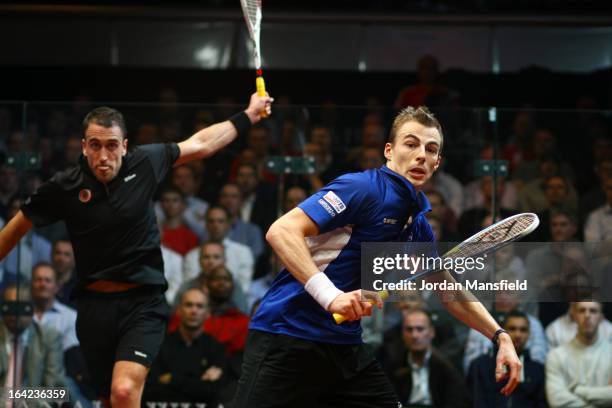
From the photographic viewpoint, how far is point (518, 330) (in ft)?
18.8

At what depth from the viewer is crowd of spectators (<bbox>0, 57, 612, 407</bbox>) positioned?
5.70 meters

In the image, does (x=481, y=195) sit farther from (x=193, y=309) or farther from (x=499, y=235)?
(x=499, y=235)

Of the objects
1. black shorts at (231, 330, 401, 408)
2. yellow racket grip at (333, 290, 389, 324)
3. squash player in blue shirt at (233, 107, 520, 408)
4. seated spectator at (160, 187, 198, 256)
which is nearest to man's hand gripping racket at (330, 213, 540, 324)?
yellow racket grip at (333, 290, 389, 324)

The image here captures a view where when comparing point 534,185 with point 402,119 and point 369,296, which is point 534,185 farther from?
point 369,296

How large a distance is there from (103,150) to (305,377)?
1680 millimetres

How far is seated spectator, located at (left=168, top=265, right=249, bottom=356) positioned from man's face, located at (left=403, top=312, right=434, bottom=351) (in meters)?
0.88

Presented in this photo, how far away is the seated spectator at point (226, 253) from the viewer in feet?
19.5

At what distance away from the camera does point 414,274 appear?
3.64m

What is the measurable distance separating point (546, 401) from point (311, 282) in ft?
9.65

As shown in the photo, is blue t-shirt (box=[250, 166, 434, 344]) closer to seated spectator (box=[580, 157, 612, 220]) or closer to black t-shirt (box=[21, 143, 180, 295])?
black t-shirt (box=[21, 143, 180, 295])

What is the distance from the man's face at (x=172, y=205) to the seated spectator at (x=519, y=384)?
1889 millimetres

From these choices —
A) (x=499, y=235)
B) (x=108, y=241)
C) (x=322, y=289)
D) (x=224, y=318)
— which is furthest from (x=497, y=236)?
(x=224, y=318)

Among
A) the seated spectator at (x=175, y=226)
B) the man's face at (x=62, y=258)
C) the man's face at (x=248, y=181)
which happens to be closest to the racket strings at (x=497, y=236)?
the man's face at (x=248, y=181)

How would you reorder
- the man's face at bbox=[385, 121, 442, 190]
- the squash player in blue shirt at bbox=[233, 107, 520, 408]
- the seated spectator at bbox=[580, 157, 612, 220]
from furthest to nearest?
the seated spectator at bbox=[580, 157, 612, 220]
the man's face at bbox=[385, 121, 442, 190]
the squash player in blue shirt at bbox=[233, 107, 520, 408]
